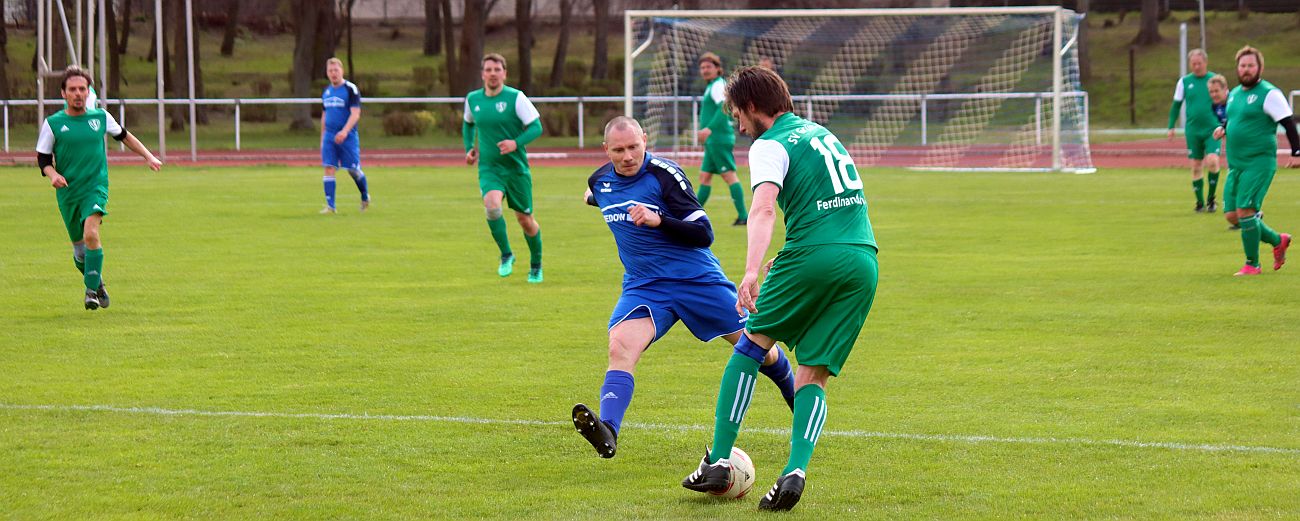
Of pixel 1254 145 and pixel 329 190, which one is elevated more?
pixel 1254 145

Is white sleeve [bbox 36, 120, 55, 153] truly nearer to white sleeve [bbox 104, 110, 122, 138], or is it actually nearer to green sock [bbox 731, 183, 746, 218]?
white sleeve [bbox 104, 110, 122, 138]

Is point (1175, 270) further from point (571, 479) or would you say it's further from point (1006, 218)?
point (571, 479)

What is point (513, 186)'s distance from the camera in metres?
12.4

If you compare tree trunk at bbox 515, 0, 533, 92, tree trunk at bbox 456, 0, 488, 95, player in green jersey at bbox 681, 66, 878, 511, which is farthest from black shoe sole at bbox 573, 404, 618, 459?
tree trunk at bbox 515, 0, 533, 92

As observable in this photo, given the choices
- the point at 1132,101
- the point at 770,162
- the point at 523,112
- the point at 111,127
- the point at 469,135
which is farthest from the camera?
the point at 1132,101

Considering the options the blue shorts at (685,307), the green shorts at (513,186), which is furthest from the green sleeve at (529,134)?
the blue shorts at (685,307)

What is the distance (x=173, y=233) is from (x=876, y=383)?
11.1 meters

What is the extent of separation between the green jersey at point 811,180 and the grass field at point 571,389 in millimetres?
1001

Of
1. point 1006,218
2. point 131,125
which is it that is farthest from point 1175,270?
point 131,125

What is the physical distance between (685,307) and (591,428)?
91 cm

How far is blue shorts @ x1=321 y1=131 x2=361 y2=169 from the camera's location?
62.6ft

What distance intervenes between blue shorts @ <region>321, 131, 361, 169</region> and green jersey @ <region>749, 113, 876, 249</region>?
14.4 meters

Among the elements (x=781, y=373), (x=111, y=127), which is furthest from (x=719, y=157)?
(x=781, y=373)

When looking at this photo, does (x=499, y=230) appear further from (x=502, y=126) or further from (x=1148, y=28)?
(x=1148, y=28)
